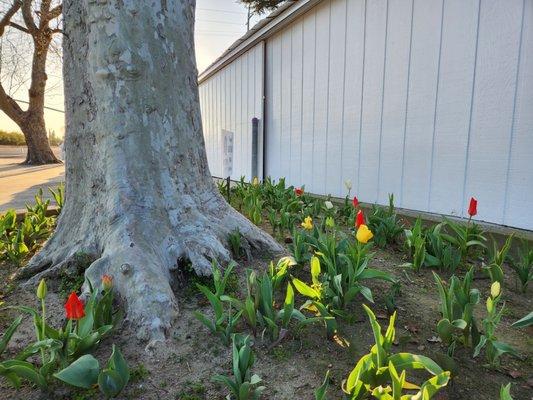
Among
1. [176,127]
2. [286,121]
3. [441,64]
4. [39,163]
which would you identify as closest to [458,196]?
[441,64]

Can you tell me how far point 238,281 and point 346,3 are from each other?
3.64m

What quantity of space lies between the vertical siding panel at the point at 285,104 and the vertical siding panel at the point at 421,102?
227 cm

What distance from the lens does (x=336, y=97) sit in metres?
4.55

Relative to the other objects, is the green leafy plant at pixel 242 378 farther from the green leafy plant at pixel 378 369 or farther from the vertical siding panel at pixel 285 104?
the vertical siding panel at pixel 285 104

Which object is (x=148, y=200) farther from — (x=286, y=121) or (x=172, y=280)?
(x=286, y=121)

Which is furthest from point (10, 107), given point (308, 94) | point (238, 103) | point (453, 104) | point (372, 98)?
point (453, 104)

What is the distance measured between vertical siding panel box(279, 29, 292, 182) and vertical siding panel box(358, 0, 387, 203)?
5.41ft

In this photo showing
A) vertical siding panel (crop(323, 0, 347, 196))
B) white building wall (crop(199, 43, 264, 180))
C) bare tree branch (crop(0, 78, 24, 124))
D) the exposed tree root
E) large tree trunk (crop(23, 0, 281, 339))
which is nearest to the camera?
the exposed tree root

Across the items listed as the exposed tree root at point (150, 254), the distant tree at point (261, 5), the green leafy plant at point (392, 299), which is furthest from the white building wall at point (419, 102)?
the distant tree at point (261, 5)

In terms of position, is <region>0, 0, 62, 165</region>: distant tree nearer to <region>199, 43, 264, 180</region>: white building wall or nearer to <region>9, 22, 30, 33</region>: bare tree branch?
<region>9, 22, 30, 33</region>: bare tree branch

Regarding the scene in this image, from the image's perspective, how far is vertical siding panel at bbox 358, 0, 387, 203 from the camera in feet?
12.7

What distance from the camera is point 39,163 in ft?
54.9

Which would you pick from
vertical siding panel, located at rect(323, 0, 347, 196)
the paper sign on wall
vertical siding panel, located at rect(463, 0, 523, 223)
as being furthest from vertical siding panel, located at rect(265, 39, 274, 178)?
vertical siding panel, located at rect(463, 0, 523, 223)

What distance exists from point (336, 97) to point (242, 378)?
12.9ft
